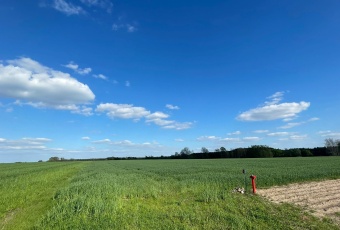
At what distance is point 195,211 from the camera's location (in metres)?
12.6

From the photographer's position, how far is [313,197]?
15805 millimetres

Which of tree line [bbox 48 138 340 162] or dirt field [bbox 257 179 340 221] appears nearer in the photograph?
dirt field [bbox 257 179 340 221]

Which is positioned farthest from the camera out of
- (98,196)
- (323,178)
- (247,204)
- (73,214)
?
(323,178)

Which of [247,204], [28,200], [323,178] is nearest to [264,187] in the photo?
[247,204]

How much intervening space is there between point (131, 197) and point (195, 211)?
554 centimetres

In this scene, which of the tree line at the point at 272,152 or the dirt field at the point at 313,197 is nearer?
the dirt field at the point at 313,197

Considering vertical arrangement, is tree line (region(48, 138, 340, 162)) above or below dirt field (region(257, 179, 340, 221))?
above

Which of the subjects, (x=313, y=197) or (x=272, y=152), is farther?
(x=272, y=152)

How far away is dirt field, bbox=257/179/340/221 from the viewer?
41.5 feet

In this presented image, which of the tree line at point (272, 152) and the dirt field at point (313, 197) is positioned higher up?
the tree line at point (272, 152)

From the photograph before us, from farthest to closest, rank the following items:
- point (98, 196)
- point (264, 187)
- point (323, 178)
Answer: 1. point (323, 178)
2. point (264, 187)
3. point (98, 196)

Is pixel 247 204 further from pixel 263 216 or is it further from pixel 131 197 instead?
pixel 131 197

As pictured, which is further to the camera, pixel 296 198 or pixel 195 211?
pixel 296 198

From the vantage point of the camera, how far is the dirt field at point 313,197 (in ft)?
41.5
